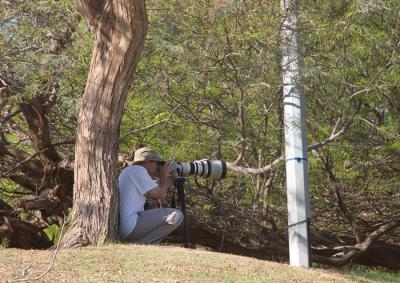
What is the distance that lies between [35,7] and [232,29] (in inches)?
107

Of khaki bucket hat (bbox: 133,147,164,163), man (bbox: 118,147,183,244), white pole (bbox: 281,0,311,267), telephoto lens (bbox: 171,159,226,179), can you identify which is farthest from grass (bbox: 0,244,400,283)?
khaki bucket hat (bbox: 133,147,164,163)

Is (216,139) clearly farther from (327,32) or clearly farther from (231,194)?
(327,32)

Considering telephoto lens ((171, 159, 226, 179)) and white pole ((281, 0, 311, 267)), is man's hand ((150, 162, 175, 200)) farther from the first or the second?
white pole ((281, 0, 311, 267))

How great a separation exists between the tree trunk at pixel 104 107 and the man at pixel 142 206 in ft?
0.79

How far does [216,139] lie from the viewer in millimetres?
11328

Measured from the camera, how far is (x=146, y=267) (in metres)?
7.23

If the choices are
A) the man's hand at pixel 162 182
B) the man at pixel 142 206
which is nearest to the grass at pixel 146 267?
the man at pixel 142 206

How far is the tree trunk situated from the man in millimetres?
241

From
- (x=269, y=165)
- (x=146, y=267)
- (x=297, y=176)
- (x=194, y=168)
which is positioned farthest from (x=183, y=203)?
(x=146, y=267)

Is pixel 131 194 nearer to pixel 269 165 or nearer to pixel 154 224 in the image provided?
pixel 154 224

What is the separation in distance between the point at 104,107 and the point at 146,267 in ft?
7.96

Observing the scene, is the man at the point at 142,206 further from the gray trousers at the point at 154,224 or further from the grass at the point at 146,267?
the grass at the point at 146,267

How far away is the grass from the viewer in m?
6.85

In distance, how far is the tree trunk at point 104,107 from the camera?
8828 millimetres
